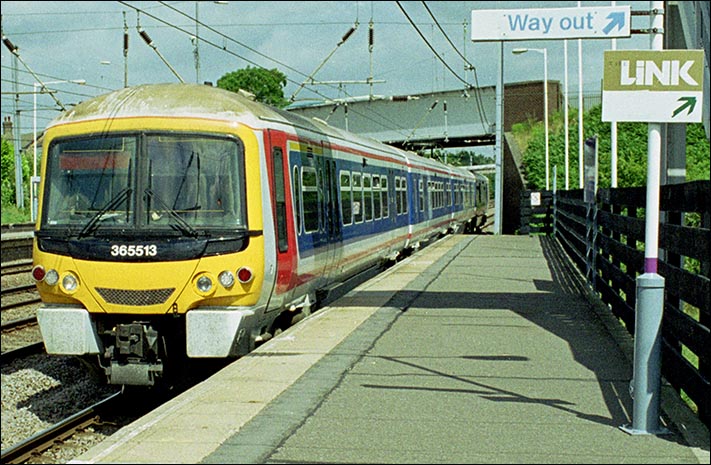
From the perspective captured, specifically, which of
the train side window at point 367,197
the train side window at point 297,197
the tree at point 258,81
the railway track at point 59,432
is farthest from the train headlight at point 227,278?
the tree at point 258,81

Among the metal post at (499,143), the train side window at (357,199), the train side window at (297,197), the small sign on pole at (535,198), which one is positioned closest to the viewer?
the train side window at (297,197)

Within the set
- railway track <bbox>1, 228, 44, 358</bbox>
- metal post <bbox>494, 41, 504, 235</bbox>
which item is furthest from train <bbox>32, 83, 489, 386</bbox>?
metal post <bbox>494, 41, 504, 235</bbox>

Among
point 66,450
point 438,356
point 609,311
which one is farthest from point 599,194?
point 66,450

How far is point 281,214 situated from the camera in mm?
10266

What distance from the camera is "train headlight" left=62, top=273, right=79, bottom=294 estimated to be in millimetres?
9227

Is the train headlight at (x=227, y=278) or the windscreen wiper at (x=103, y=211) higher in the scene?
the windscreen wiper at (x=103, y=211)

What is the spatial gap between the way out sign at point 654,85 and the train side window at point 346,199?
806 cm

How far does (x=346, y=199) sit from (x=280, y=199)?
465cm

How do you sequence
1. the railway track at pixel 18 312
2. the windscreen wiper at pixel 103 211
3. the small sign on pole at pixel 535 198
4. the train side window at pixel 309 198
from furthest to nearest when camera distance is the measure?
the small sign on pole at pixel 535 198, the railway track at pixel 18 312, the train side window at pixel 309 198, the windscreen wiper at pixel 103 211

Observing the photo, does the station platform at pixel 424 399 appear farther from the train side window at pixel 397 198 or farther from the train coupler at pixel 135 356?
the train side window at pixel 397 198

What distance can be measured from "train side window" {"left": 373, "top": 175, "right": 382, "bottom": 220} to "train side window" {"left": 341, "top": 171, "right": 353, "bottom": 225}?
2755 mm

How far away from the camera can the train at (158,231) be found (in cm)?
912

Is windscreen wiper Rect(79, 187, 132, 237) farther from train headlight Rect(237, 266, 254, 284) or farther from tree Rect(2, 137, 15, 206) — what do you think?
tree Rect(2, 137, 15, 206)

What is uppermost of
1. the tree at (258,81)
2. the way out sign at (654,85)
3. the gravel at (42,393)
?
the tree at (258,81)
